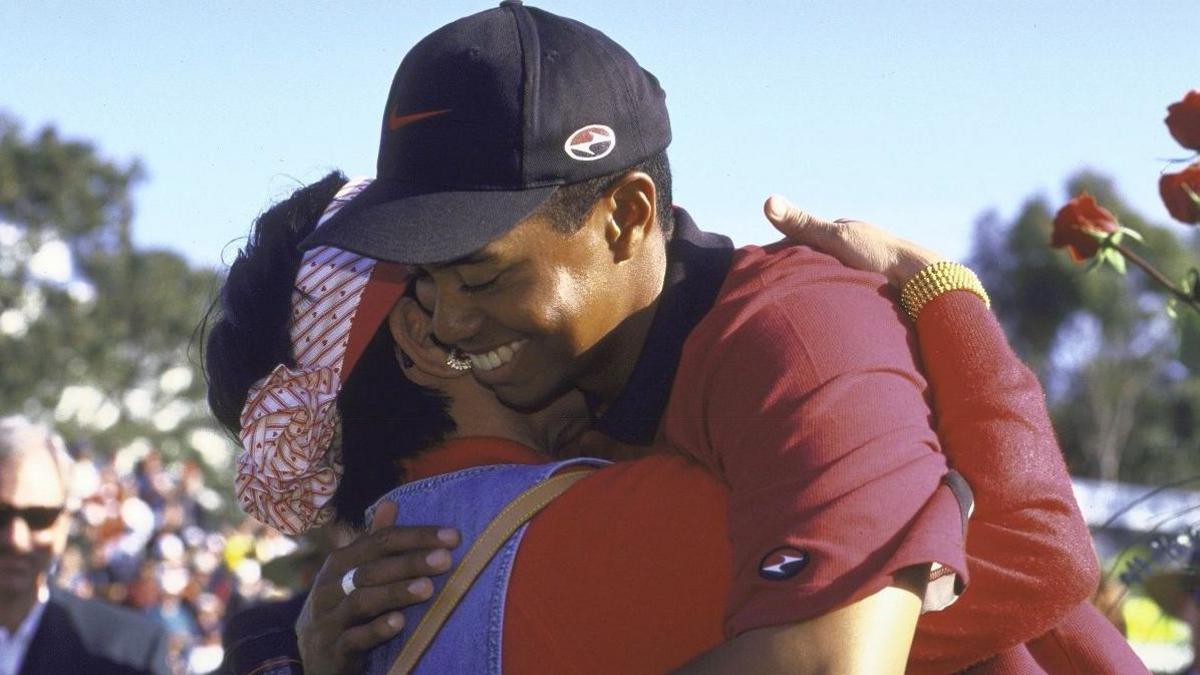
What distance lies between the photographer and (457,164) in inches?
77.6

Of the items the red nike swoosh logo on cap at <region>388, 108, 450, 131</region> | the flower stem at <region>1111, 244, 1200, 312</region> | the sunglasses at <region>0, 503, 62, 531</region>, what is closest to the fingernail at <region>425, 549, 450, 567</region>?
the red nike swoosh logo on cap at <region>388, 108, 450, 131</region>

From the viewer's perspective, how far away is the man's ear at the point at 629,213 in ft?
6.68

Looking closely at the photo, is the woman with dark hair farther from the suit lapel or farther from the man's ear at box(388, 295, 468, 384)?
the suit lapel

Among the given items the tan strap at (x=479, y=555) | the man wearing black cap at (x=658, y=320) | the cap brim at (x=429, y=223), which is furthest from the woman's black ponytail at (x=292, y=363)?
the tan strap at (x=479, y=555)

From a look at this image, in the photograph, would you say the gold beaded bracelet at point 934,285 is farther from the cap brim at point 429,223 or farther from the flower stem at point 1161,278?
the flower stem at point 1161,278

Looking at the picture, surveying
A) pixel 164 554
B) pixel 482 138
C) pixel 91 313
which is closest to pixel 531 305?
pixel 482 138

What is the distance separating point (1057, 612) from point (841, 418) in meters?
0.43

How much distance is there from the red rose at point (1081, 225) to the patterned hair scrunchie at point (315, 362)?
4.40 ft

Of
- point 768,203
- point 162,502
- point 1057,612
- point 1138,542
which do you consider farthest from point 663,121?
point 162,502

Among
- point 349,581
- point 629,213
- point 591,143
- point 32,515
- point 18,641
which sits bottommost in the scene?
point 18,641

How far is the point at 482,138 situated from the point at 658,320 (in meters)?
0.32

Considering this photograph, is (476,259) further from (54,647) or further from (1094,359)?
(1094,359)

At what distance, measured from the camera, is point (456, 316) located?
6.65 feet

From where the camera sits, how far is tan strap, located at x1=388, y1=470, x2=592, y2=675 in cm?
180
